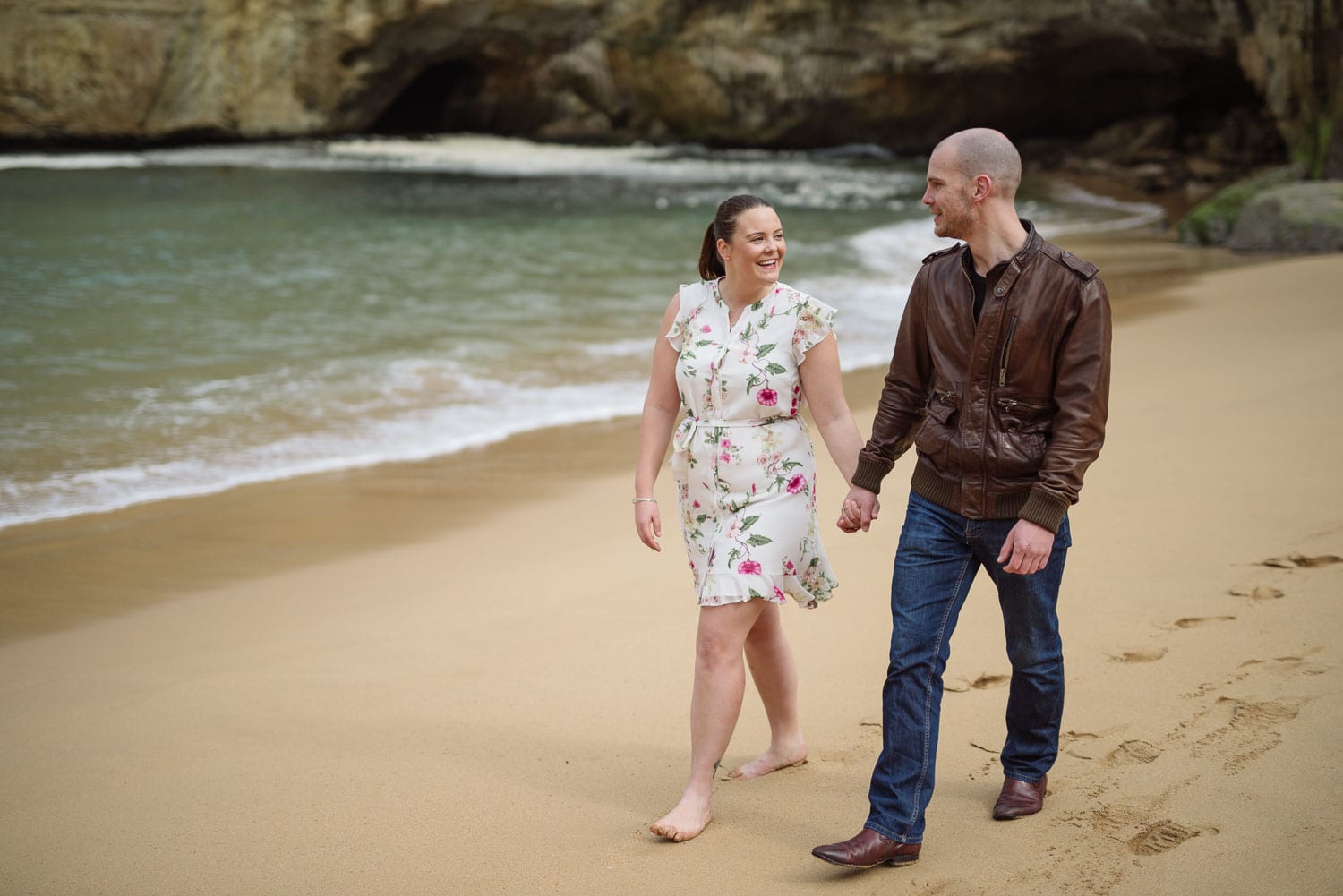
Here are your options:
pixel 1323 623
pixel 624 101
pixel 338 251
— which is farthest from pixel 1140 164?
pixel 1323 623

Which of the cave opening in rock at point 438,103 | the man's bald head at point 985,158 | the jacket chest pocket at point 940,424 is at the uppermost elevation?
the cave opening in rock at point 438,103

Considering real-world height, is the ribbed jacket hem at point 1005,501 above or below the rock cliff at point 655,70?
below

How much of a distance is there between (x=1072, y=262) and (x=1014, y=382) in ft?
0.90

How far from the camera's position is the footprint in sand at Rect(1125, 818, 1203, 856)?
101 inches

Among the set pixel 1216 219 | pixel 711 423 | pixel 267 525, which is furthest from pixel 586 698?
pixel 1216 219

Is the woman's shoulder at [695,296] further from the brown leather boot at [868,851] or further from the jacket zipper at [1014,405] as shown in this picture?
the brown leather boot at [868,851]

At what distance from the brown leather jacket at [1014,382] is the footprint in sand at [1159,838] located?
2.41 ft

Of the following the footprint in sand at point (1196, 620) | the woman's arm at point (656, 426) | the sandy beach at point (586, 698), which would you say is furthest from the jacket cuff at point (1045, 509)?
the footprint in sand at point (1196, 620)

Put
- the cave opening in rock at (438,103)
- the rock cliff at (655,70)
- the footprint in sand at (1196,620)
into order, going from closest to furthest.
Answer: the footprint in sand at (1196,620)
the rock cliff at (655,70)
the cave opening in rock at (438,103)

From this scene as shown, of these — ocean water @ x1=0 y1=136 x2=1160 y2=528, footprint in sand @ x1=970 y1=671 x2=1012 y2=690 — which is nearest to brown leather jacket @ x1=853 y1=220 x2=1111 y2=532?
footprint in sand @ x1=970 y1=671 x2=1012 y2=690

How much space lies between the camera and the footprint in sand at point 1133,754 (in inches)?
117

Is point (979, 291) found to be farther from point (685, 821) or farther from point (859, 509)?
point (685, 821)

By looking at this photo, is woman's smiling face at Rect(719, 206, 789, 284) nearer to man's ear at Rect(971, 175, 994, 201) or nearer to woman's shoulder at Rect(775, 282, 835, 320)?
woman's shoulder at Rect(775, 282, 835, 320)

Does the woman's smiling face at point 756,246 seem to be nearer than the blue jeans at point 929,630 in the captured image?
No
